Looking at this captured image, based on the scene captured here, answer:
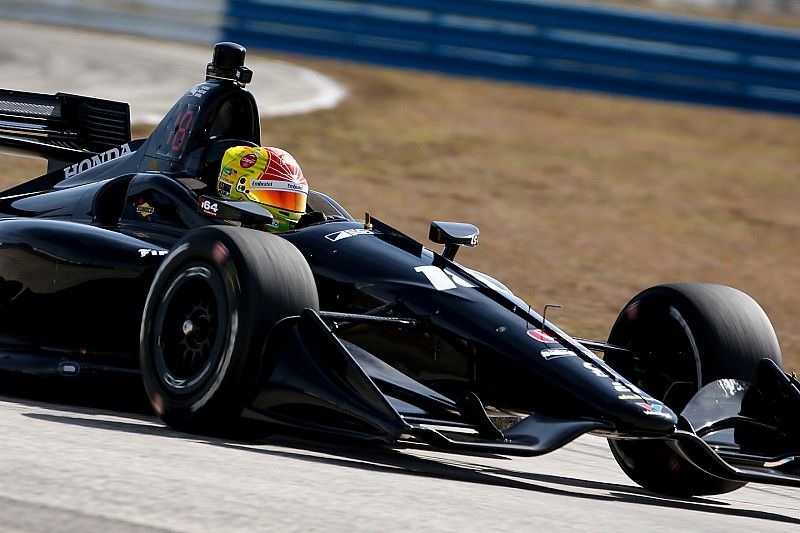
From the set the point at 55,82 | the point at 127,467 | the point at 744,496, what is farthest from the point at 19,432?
the point at 55,82

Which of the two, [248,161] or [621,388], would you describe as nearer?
[621,388]

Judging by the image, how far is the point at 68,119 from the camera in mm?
9469

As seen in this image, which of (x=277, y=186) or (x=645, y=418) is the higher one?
(x=277, y=186)

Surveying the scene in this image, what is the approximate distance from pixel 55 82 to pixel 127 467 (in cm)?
1500

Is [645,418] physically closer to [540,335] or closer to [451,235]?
[540,335]

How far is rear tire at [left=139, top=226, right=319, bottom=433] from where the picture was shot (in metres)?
5.78

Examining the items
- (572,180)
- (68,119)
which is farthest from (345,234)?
(572,180)

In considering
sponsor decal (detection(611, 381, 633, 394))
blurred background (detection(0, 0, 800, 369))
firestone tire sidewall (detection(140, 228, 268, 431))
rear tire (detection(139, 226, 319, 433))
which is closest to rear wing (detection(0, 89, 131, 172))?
rear tire (detection(139, 226, 319, 433))

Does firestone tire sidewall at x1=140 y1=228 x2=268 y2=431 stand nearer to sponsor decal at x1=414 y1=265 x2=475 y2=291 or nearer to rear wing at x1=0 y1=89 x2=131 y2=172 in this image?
sponsor decal at x1=414 y1=265 x2=475 y2=291

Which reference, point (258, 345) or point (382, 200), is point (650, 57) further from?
point (258, 345)

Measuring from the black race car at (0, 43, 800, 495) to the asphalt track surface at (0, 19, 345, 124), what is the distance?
32.2 feet

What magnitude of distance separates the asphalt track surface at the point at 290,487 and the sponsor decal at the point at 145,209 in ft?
3.01

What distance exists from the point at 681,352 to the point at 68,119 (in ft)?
14.7

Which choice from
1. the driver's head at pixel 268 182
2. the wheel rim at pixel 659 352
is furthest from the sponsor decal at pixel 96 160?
the wheel rim at pixel 659 352
